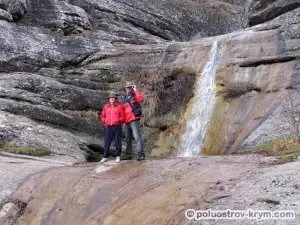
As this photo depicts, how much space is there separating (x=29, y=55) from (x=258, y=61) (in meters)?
9.81

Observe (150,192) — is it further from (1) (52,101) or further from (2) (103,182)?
(1) (52,101)

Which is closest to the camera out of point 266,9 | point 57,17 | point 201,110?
point 201,110

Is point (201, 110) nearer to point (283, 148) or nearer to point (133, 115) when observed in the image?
point (133, 115)

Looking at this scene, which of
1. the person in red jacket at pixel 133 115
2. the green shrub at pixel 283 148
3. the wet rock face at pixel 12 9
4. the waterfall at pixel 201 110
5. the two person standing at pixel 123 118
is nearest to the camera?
the green shrub at pixel 283 148

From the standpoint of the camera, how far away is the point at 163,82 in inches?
901

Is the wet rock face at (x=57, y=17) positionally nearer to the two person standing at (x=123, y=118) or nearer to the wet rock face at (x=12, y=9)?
the wet rock face at (x=12, y=9)

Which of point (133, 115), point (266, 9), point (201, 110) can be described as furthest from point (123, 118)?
point (266, 9)

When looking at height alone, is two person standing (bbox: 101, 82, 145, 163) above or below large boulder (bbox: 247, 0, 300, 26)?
below

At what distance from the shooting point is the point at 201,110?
2067 centimetres

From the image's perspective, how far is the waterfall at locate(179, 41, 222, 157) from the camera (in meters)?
19.8

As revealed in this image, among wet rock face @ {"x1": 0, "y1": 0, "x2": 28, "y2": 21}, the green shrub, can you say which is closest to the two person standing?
the green shrub

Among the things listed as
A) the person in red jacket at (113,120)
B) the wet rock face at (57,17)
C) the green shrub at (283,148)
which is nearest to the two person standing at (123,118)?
the person in red jacket at (113,120)

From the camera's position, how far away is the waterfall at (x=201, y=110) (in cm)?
1984

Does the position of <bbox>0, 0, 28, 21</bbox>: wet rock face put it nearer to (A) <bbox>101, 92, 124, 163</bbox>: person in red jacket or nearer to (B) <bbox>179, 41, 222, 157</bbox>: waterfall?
(B) <bbox>179, 41, 222, 157</bbox>: waterfall
